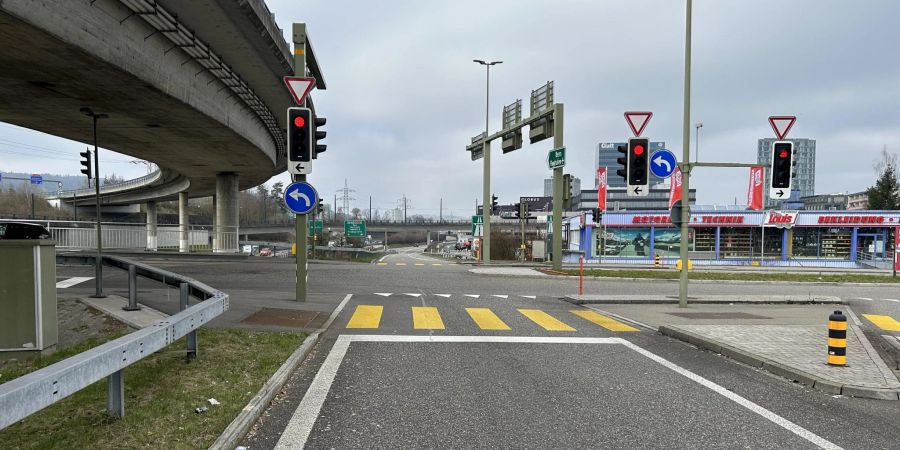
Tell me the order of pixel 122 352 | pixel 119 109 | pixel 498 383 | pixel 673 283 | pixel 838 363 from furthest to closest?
pixel 673 283 < pixel 119 109 < pixel 838 363 < pixel 498 383 < pixel 122 352

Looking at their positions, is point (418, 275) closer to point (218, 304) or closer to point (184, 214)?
point (218, 304)

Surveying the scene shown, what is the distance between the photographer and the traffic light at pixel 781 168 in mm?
12977

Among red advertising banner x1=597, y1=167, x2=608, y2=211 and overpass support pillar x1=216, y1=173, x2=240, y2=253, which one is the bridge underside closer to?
overpass support pillar x1=216, y1=173, x2=240, y2=253

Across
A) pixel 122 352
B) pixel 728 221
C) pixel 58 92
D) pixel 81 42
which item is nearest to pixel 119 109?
pixel 58 92

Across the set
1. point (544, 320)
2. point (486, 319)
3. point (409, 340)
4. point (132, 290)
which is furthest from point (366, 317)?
point (132, 290)

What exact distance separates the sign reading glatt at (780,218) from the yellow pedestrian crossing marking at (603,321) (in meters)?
37.3

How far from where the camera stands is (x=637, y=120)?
1326cm

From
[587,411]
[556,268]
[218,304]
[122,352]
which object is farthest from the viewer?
[556,268]

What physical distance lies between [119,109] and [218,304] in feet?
38.1

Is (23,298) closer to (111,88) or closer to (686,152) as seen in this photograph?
(111,88)

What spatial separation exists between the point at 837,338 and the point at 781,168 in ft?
24.6

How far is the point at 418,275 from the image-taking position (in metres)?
22.6

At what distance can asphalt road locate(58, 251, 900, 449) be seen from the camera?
4477 mm

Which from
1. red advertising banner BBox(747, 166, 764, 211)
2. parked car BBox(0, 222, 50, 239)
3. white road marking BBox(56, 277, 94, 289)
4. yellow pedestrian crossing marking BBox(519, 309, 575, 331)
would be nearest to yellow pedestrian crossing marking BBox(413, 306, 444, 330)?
yellow pedestrian crossing marking BBox(519, 309, 575, 331)
